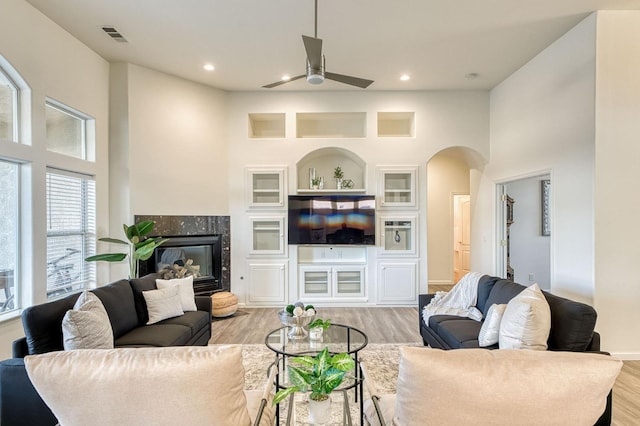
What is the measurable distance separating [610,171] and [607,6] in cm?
161

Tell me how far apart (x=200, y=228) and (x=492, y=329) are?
13.9 ft

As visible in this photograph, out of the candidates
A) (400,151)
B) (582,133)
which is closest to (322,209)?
(400,151)

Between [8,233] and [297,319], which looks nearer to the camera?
Answer: [297,319]

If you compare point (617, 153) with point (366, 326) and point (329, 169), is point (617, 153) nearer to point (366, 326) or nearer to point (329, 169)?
point (366, 326)

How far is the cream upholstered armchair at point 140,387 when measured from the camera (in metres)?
1.21

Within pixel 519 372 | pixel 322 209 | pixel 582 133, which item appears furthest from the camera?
pixel 322 209

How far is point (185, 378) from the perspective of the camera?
47.8 inches

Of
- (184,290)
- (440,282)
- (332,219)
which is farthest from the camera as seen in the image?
(440,282)

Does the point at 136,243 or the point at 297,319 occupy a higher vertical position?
the point at 136,243

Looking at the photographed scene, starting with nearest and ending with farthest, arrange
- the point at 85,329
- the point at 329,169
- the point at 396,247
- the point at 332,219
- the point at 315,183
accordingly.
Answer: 1. the point at 85,329
2. the point at 332,219
3. the point at 396,247
4. the point at 315,183
5. the point at 329,169

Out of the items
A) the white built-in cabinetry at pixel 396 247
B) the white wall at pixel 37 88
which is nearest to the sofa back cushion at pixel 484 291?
the white built-in cabinetry at pixel 396 247

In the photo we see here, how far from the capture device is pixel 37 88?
3.34m

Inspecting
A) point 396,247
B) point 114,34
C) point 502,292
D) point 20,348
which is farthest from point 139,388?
point 396,247

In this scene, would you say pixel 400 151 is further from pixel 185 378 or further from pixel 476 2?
pixel 185 378
